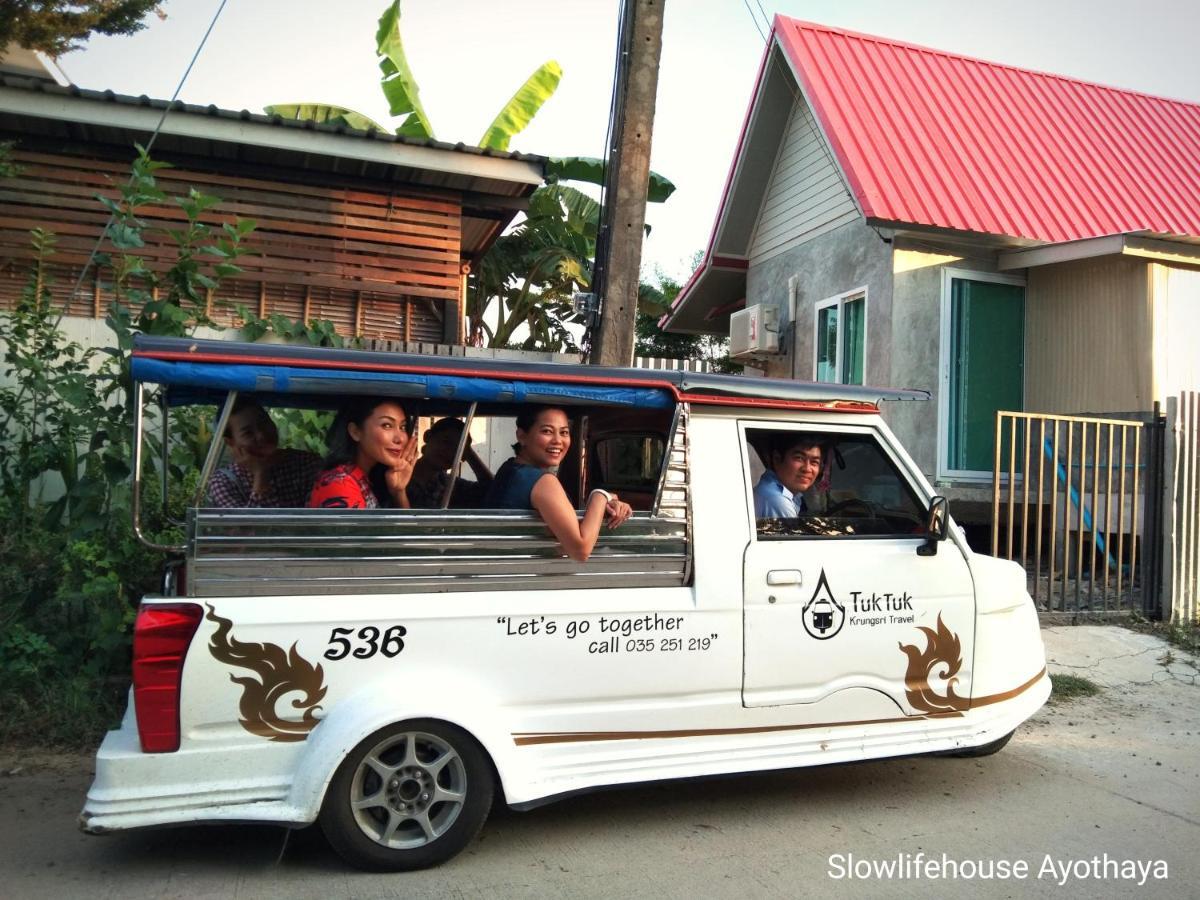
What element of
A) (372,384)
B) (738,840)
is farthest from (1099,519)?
(372,384)

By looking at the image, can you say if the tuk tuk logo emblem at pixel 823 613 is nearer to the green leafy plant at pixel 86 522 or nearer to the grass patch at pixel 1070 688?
the green leafy plant at pixel 86 522

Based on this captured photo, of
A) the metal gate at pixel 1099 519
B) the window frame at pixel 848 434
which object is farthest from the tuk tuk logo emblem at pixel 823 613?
the metal gate at pixel 1099 519

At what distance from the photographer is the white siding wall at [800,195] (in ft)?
39.0

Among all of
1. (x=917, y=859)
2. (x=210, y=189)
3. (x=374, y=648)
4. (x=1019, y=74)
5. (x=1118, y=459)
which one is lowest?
(x=917, y=859)

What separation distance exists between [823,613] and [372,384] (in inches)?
82.6

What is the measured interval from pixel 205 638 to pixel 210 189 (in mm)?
6628

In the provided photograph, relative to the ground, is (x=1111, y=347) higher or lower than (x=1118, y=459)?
higher

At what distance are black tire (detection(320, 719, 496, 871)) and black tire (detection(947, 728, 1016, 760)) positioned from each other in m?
2.26

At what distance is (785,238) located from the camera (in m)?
13.3

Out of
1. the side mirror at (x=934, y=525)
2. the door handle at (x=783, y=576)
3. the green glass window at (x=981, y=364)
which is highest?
the green glass window at (x=981, y=364)

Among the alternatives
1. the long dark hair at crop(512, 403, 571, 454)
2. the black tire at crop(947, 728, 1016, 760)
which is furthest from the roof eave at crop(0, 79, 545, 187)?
the black tire at crop(947, 728, 1016, 760)

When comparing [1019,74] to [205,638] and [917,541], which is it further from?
[205,638]

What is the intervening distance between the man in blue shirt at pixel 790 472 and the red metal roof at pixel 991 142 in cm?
620

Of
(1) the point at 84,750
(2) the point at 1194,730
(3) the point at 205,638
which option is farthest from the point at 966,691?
(1) the point at 84,750
